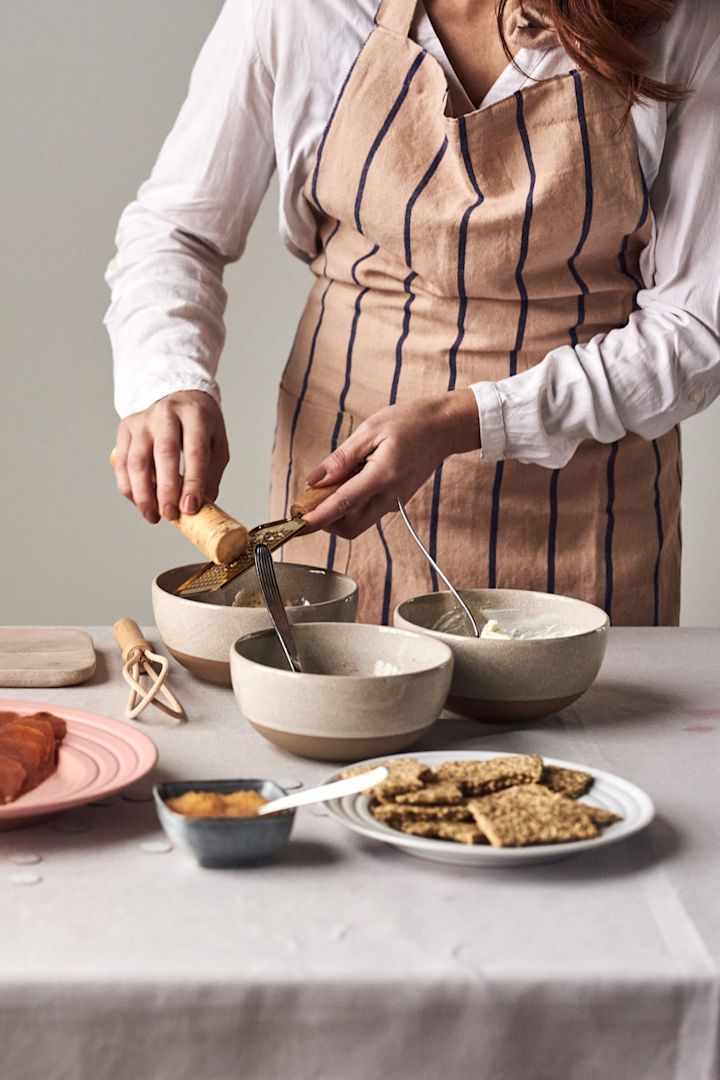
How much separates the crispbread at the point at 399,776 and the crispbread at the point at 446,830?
3 centimetres

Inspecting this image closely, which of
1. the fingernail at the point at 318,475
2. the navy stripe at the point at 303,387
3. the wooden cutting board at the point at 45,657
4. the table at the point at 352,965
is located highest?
the navy stripe at the point at 303,387

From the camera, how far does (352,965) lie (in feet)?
2.18

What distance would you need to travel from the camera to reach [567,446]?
142 centimetres

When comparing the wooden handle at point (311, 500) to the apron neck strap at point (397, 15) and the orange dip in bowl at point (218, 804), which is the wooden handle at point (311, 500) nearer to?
the orange dip in bowl at point (218, 804)

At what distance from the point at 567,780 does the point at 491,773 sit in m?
0.05

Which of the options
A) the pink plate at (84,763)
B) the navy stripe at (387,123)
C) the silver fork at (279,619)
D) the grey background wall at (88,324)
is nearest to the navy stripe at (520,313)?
the navy stripe at (387,123)

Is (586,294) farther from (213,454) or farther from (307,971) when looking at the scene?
(307,971)

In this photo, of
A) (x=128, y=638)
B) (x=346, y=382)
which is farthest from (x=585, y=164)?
(x=128, y=638)

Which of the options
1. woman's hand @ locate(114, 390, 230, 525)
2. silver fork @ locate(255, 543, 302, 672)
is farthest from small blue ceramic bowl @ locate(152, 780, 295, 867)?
woman's hand @ locate(114, 390, 230, 525)

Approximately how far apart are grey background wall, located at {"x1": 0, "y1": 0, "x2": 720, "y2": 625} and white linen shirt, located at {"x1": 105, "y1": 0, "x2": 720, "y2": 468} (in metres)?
1.33

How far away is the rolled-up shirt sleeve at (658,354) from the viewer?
1.36 metres

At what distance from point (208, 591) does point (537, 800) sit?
438 millimetres

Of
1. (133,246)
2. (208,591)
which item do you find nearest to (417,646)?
(208,591)

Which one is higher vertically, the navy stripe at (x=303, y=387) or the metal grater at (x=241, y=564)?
the navy stripe at (x=303, y=387)
